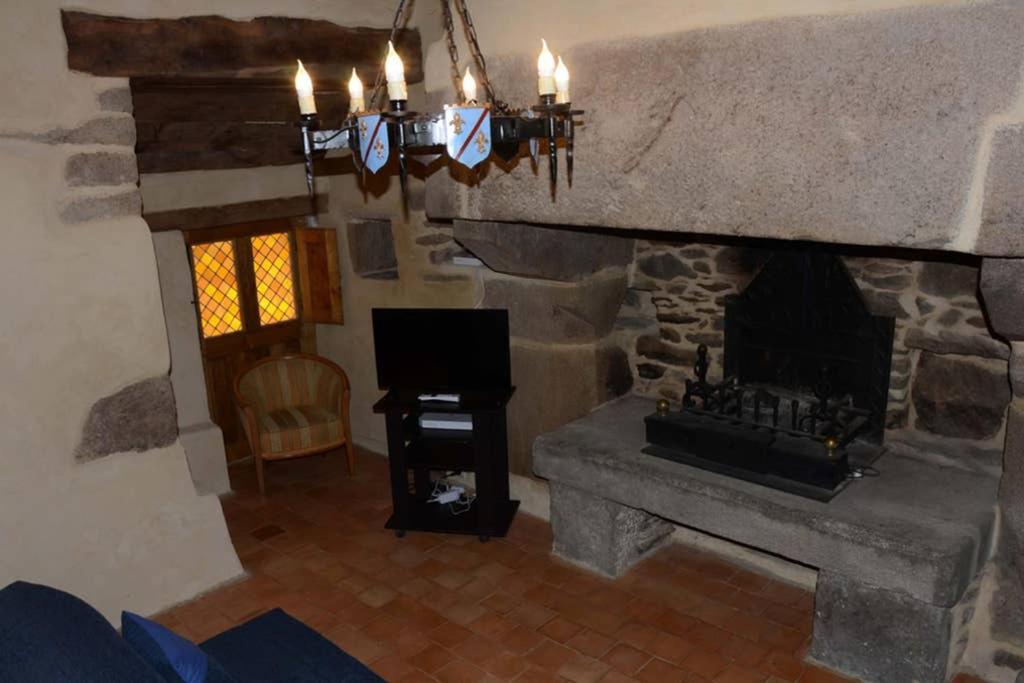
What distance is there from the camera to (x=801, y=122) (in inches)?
113

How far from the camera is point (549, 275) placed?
436 centimetres

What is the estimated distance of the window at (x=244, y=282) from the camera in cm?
550

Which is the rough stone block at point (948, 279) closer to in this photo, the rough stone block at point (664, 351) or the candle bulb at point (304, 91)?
the rough stone block at point (664, 351)

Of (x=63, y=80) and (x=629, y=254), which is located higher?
(x=63, y=80)

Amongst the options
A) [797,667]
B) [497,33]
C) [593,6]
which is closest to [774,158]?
[593,6]

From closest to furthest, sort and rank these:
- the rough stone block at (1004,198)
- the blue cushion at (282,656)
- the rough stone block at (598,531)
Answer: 1. the rough stone block at (1004,198)
2. the blue cushion at (282,656)
3. the rough stone block at (598,531)

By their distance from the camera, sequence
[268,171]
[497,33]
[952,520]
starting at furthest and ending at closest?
[268,171] → [497,33] → [952,520]

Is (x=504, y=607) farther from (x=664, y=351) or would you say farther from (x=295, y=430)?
(x=295, y=430)

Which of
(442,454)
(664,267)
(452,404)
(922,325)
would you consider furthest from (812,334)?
(442,454)

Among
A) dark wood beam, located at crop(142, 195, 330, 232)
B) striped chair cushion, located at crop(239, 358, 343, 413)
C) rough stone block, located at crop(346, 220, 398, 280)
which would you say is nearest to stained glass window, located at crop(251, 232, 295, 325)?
dark wood beam, located at crop(142, 195, 330, 232)

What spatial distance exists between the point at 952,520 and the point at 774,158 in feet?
4.81

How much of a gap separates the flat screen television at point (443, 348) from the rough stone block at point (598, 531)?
2.30 ft

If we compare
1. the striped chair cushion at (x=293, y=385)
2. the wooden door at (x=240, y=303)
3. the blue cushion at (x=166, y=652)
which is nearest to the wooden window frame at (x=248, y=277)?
the wooden door at (x=240, y=303)

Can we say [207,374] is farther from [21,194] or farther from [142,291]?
[21,194]
